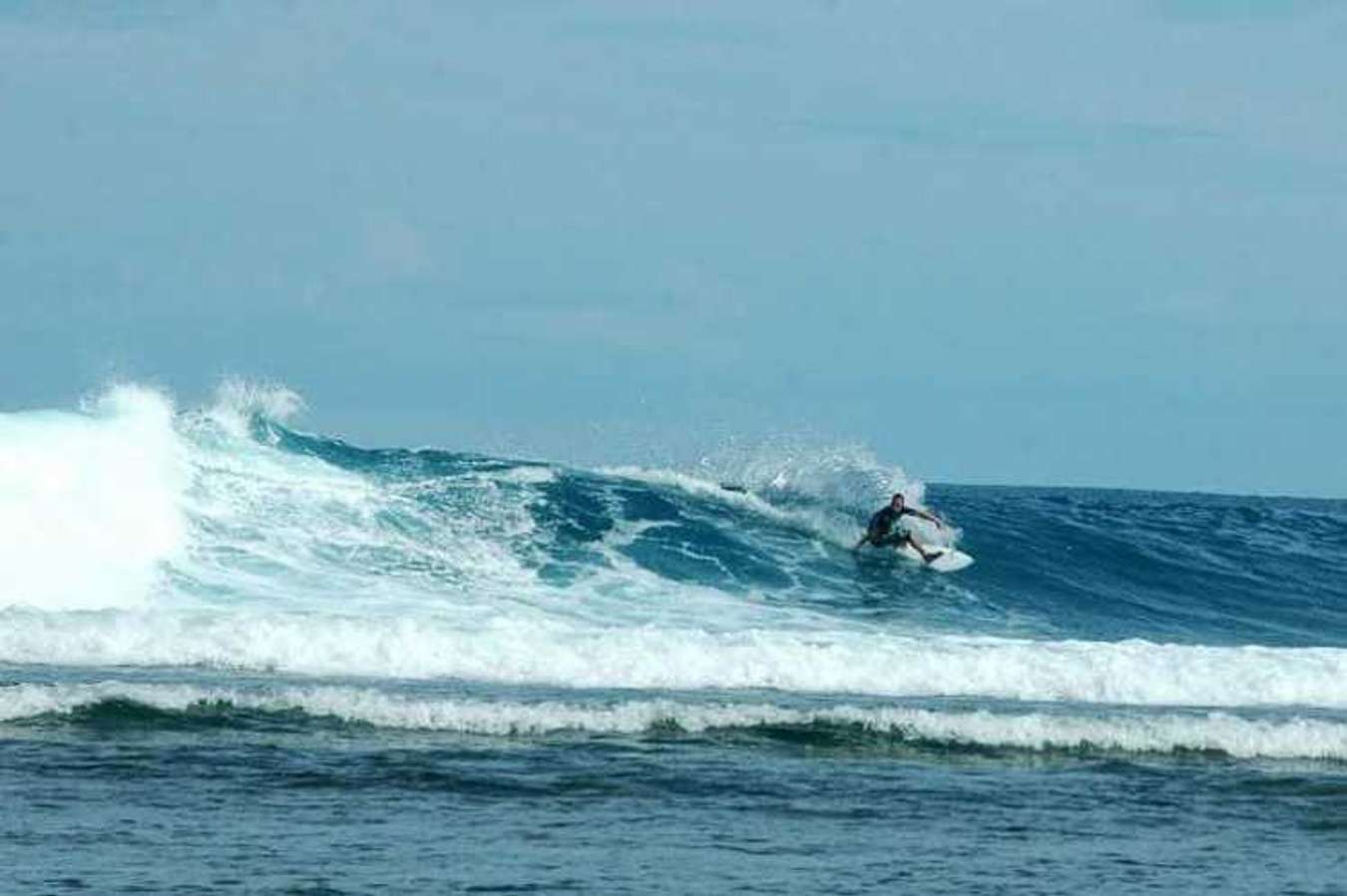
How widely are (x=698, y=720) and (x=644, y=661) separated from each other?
370 cm

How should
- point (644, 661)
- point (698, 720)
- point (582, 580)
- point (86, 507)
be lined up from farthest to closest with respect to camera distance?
point (582, 580)
point (86, 507)
point (644, 661)
point (698, 720)

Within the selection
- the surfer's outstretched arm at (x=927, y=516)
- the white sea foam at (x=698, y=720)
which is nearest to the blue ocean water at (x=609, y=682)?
the white sea foam at (x=698, y=720)

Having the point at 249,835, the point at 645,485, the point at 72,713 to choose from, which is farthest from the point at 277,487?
the point at 249,835

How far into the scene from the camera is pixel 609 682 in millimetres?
19109

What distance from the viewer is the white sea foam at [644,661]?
19.2 m

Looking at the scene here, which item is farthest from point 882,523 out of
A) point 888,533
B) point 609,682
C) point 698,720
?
point 698,720

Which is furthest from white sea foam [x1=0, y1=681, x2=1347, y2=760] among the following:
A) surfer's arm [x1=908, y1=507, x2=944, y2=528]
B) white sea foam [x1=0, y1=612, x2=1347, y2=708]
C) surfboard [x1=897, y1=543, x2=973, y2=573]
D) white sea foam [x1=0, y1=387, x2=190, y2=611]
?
surfboard [x1=897, y1=543, x2=973, y2=573]

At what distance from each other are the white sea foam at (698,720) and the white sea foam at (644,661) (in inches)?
107

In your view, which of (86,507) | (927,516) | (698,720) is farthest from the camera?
(927,516)

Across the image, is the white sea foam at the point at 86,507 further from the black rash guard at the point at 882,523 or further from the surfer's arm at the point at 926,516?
the surfer's arm at the point at 926,516

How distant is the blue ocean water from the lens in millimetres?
11852

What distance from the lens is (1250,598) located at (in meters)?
31.9

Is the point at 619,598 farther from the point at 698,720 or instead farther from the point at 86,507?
the point at 698,720

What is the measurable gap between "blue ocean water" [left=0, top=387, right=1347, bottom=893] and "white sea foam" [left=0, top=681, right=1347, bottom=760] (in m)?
0.04
